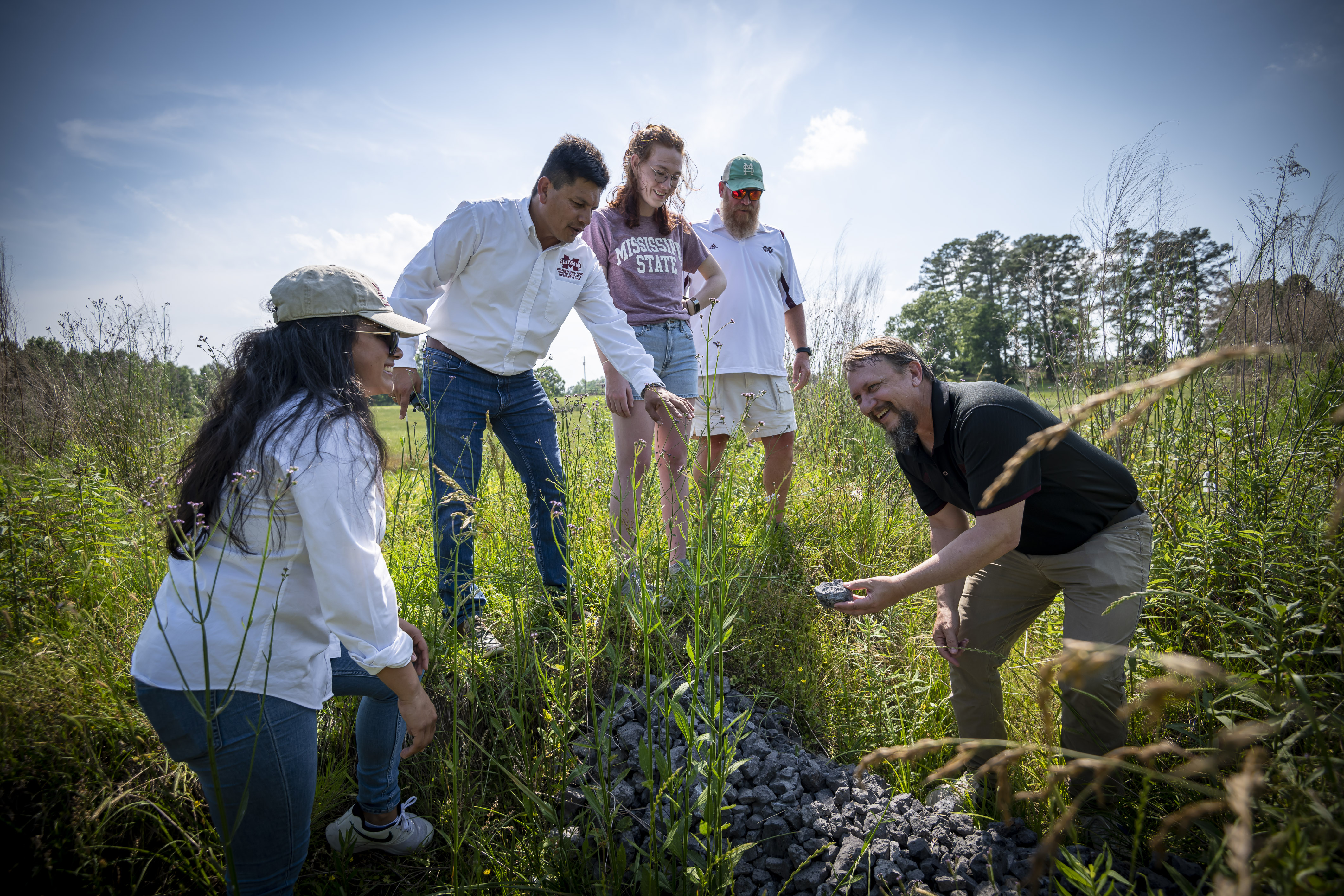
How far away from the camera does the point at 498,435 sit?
3.10m

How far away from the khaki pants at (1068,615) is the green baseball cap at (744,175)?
262 cm

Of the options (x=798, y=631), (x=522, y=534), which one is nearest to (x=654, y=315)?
(x=522, y=534)

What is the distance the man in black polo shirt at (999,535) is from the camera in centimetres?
207

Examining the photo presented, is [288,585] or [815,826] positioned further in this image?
[815,826]

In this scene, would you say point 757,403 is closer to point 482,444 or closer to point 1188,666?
point 482,444

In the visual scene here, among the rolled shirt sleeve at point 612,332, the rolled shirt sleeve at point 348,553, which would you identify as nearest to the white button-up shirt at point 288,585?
the rolled shirt sleeve at point 348,553

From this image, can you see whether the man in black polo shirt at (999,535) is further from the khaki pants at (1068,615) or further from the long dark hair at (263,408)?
the long dark hair at (263,408)

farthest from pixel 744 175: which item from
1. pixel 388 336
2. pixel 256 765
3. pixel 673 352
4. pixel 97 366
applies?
pixel 97 366

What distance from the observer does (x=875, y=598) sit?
207 centimetres

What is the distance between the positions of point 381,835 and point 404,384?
1.62 m

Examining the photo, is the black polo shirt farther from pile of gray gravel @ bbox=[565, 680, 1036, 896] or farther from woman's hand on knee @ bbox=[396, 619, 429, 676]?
woman's hand on knee @ bbox=[396, 619, 429, 676]

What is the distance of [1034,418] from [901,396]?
45 centimetres

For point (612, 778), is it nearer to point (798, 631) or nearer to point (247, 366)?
point (798, 631)

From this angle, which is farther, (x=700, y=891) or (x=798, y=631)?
(x=798, y=631)
